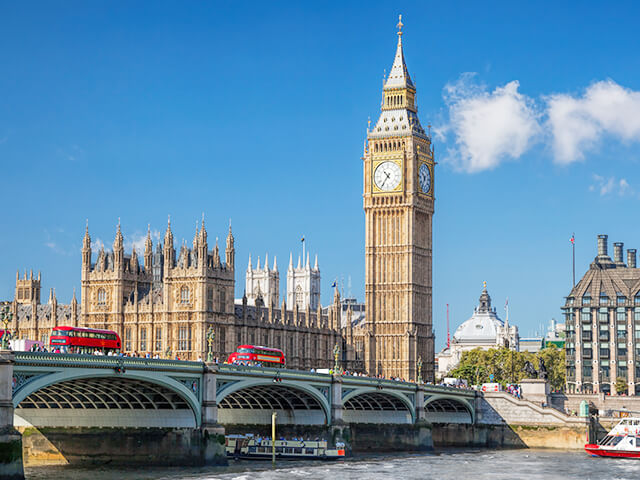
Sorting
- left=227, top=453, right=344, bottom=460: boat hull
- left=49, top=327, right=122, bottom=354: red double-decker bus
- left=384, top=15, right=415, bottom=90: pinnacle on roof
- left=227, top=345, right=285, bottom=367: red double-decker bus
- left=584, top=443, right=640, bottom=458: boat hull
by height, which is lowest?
left=584, top=443, right=640, bottom=458: boat hull

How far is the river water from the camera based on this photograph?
6844 cm

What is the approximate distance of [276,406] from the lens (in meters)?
88.2

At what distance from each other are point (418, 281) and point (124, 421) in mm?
74095

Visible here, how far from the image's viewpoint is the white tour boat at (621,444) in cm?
9088

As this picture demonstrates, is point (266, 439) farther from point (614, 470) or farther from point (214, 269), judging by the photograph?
point (214, 269)

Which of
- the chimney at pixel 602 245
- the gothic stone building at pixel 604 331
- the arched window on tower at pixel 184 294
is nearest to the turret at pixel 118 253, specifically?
the arched window on tower at pixel 184 294

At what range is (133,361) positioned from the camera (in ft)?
214

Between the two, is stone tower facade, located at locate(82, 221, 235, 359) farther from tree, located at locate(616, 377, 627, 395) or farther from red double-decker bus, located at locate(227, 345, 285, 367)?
tree, located at locate(616, 377, 627, 395)

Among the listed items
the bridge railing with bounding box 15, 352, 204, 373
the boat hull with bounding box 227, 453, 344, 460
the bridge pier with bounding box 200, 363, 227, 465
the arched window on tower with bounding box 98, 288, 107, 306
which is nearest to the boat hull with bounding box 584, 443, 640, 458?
the boat hull with bounding box 227, 453, 344, 460

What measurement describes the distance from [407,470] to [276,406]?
1478cm

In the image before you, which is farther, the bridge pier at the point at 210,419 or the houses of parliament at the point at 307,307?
the houses of parliament at the point at 307,307

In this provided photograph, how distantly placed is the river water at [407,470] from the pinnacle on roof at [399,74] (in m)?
65.3

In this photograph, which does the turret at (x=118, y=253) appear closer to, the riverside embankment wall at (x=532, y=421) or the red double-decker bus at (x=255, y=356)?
the red double-decker bus at (x=255, y=356)

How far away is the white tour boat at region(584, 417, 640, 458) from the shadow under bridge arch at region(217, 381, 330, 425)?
21902mm
